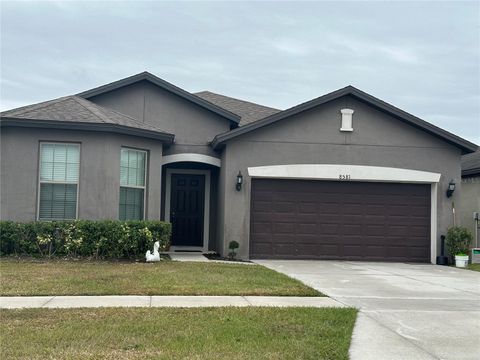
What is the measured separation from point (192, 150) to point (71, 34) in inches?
235

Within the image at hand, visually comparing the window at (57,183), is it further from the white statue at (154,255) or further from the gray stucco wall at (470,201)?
the gray stucco wall at (470,201)

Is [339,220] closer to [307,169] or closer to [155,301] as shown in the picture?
[307,169]

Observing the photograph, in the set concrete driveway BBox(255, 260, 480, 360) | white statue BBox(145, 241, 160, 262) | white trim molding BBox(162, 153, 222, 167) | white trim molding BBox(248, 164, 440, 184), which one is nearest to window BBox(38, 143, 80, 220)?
white statue BBox(145, 241, 160, 262)

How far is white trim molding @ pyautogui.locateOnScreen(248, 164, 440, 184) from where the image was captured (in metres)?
14.9

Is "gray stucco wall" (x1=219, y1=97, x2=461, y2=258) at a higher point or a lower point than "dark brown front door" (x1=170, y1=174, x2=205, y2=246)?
higher

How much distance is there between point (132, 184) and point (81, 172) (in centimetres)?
142

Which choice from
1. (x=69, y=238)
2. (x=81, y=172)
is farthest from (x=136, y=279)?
(x=81, y=172)

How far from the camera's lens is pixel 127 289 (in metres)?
8.45

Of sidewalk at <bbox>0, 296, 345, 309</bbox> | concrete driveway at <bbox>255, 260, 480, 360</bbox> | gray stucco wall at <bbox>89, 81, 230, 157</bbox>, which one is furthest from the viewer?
gray stucco wall at <bbox>89, 81, 230, 157</bbox>

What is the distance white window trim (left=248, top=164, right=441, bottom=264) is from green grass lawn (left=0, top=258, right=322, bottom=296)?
3.73 m

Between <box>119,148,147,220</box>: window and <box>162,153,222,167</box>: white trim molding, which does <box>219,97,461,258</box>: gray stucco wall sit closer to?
<box>162,153,222,167</box>: white trim molding

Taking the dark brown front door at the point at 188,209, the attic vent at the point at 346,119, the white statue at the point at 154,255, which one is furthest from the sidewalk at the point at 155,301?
the dark brown front door at the point at 188,209

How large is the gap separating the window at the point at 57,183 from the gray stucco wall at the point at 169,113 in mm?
2988

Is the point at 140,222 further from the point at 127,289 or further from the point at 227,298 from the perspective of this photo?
the point at 227,298
